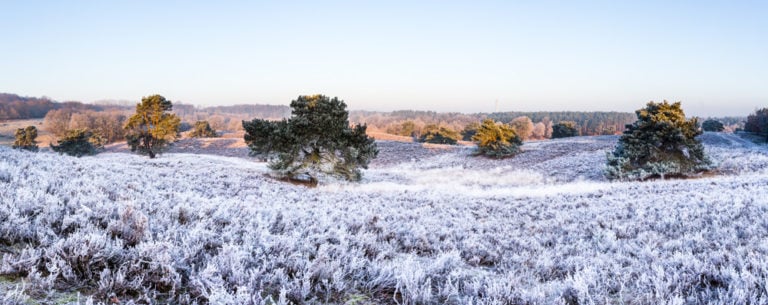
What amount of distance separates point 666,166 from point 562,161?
47.9 feet

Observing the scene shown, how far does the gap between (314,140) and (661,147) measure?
24.9 m

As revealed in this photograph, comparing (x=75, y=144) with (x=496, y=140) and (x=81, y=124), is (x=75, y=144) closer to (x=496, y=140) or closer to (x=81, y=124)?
(x=496, y=140)

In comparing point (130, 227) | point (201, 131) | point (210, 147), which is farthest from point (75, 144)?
point (130, 227)

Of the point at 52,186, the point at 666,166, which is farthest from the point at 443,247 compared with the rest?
the point at 666,166

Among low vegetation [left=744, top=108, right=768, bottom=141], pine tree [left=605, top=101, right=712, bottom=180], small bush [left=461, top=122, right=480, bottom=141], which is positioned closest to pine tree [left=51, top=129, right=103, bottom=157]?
pine tree [left=605, top=101, right=712, bottom=180]

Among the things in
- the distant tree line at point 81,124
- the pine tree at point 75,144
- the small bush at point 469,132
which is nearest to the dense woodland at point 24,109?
the distant tree line at point 81,124

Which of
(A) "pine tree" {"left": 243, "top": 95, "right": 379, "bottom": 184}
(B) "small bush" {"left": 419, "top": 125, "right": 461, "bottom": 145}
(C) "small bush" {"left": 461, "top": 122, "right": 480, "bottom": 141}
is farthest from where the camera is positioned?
(C) "small bush" {"left": 461, "top": 122, "right": 480, "bottom": 141}

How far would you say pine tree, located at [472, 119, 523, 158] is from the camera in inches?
1844

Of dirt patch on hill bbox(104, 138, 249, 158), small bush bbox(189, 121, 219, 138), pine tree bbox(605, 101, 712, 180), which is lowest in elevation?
dirt patch on hill bbox(104, 138, 249, 158)

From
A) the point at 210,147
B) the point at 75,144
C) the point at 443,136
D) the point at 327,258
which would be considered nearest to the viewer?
the point at 327,258

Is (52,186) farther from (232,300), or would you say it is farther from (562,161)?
(562,161)

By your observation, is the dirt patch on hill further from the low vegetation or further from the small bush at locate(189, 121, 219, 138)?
the low vegetation

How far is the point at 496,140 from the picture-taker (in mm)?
47062

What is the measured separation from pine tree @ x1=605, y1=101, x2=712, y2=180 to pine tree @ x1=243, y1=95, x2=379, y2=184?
18.9 m
